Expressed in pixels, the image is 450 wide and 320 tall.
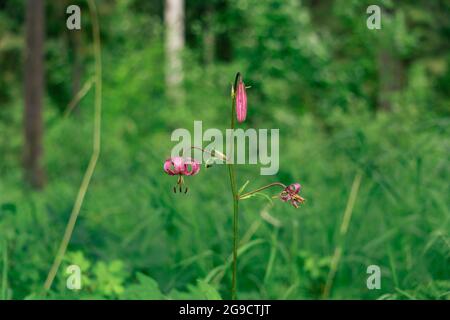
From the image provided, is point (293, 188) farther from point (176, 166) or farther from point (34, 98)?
Answer: point (34, 98)

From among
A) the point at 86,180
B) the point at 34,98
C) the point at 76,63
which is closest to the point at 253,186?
the point at 86,180

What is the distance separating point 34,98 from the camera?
715cm

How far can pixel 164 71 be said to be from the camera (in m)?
10.7

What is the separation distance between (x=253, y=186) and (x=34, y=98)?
3.74 metres

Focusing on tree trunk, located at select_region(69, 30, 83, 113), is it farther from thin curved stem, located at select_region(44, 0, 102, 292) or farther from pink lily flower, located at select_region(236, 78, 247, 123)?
pink lily flower, located at select_region(236, 78, 247, 123)

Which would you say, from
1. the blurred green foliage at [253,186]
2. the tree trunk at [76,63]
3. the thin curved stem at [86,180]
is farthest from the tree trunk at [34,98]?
the tree trunk at [76,63]

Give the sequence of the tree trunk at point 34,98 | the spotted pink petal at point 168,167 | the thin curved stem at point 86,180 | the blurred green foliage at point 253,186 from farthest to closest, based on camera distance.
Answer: the tree trunk at point 34,98, the blurred green foliage at point 253,186, the thin curved stem at point 86,180, the spotted pink petal at point 168,167

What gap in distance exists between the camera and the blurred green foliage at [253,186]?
108 inches

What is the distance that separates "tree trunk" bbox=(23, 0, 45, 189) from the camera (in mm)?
6961

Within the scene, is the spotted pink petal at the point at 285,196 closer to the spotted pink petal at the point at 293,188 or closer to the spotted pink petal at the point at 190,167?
the spotted pink petal at the point at 293,188

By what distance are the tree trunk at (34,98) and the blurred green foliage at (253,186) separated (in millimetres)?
399

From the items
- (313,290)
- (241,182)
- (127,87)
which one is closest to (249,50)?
(127,87)

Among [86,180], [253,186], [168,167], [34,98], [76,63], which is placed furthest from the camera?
[76,63]

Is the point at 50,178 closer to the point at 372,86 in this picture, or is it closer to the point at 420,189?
the point at 420,189
